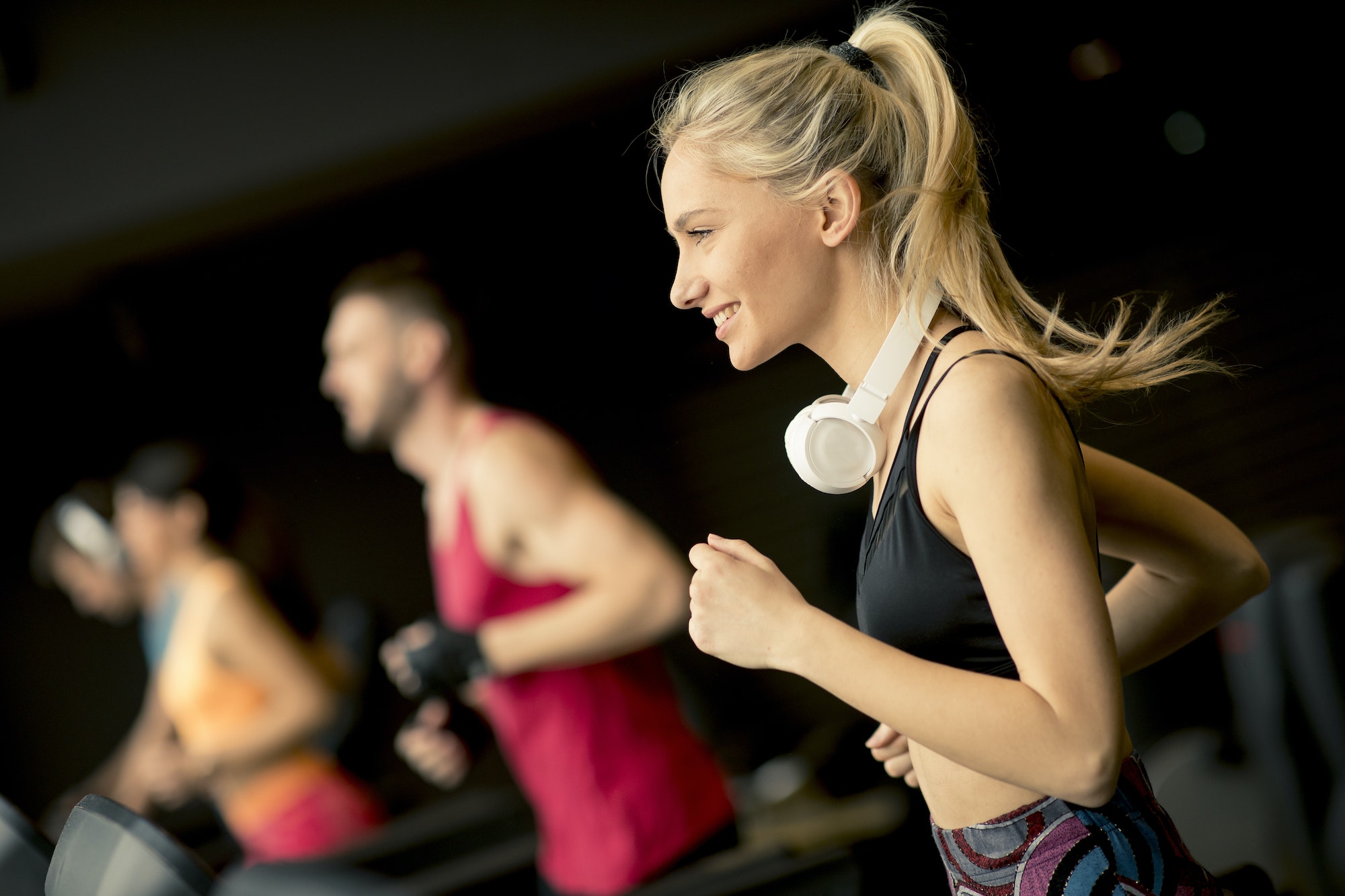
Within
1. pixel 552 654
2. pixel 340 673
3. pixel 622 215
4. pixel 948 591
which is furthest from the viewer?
pixel 340 673

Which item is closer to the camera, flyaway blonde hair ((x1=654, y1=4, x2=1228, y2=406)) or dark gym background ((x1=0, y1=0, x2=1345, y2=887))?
flyaway blonde hair ((x1=654, y1=4, x2=1228, y2=406))

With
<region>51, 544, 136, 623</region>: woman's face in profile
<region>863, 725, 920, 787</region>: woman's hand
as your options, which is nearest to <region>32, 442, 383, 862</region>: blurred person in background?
<region>51, 544, 136, 623</region>: woman's face in profile

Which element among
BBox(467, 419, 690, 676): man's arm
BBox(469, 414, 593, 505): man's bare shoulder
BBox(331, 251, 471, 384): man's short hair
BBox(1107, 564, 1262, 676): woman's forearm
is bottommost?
BBox(467, 419, 690, 676): man's arm

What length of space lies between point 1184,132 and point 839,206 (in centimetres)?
174

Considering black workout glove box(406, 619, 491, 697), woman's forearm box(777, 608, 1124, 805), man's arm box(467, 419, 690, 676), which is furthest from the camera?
black workout glove box(406, 619, 491, 697)

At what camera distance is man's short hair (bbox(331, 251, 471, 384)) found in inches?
103

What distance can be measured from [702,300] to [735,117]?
172mm

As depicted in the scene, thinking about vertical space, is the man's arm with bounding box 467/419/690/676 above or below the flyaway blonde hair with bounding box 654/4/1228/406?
below

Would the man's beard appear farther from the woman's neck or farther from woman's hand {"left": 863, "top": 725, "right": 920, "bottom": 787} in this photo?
woman's hand {"left": 863, "top": 725, "right": 920, "bottom": 787}

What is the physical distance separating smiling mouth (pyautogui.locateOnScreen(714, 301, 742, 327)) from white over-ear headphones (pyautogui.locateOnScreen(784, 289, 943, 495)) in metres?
0.13

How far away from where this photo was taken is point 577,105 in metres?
2.41

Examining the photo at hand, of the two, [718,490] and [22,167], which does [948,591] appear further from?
[22,167]

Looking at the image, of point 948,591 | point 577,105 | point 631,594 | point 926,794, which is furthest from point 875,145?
point 577,105

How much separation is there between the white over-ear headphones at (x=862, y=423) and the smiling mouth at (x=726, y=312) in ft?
0.44
